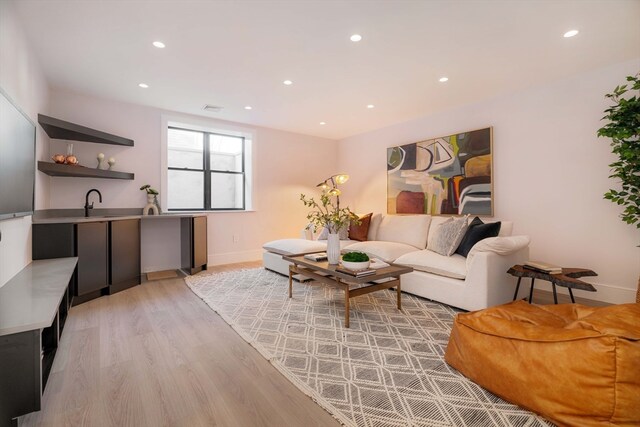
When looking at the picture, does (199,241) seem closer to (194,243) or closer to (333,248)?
(194,243)

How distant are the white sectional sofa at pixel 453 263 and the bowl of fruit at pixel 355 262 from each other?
2.96 ft

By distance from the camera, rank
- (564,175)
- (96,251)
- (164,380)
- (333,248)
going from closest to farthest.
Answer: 1. (164,380)
2. (333,248)
3. (96,251)
4. (564,175)

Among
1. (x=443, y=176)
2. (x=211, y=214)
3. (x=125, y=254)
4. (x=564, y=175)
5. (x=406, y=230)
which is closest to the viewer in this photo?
(x=564, y=175)

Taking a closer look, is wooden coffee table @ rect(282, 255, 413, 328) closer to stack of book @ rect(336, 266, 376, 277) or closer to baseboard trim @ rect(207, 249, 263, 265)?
stack of book @ rect(336, 266, 376, 277)

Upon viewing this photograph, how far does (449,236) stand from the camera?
3395 millimetres

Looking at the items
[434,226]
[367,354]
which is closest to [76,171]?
[367,354]

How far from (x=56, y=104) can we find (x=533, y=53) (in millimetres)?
5582

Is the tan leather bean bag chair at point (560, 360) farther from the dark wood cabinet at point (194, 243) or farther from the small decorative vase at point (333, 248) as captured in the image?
the dark wood cabinet at point (194, 243)

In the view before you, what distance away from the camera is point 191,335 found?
2.34 meters

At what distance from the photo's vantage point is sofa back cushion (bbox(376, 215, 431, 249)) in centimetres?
407

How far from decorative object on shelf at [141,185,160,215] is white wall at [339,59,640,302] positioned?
4716 mm

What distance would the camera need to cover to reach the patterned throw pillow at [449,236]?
10.9ft

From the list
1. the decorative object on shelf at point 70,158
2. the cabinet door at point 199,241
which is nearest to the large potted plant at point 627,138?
the cabinet door at point 199,241

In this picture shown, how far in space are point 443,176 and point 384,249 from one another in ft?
5.49
